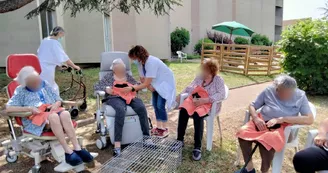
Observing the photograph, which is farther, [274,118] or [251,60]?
[251,60]

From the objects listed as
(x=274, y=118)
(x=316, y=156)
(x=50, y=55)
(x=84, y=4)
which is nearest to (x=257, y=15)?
(x=84, y=4)

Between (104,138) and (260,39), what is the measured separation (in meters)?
20.0

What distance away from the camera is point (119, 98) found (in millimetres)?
3098

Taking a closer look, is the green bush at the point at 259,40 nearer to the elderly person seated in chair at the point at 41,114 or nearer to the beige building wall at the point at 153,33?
the beige building wall at the point at 153,33

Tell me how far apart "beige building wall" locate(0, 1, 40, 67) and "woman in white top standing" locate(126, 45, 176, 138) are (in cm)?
647

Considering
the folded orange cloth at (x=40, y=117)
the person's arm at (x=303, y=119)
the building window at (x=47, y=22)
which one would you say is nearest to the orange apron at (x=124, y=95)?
the folded orange cloth at (x=40, y=117)

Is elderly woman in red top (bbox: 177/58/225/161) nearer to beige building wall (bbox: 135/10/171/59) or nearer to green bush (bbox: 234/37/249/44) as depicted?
beige building wall (bbox: 135/10/171/59)

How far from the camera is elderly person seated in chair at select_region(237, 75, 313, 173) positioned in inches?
89.7

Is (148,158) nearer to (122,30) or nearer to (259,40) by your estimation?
(122,30)

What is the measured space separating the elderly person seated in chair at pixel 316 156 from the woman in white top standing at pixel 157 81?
5.08ft

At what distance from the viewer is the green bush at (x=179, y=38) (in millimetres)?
15673

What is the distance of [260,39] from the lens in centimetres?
2084

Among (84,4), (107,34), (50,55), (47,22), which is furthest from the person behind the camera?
(107,34)

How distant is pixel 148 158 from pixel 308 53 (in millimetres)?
4771
